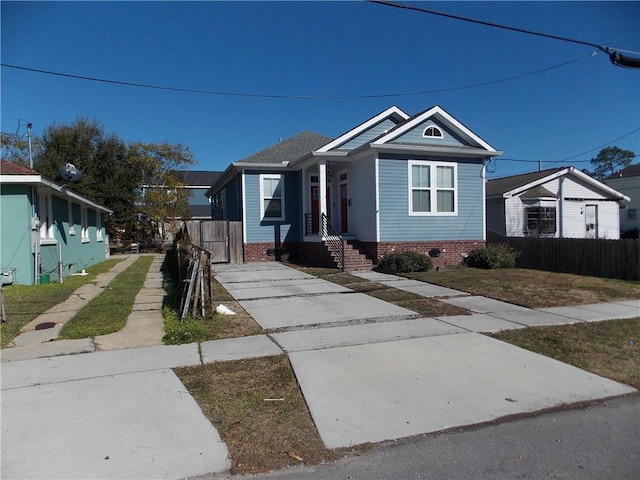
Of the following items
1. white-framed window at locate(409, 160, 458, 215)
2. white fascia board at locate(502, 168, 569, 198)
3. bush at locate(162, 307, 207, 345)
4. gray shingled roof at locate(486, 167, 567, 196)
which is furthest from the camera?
gray shingled roof at locate(486, 167, 567, 196)

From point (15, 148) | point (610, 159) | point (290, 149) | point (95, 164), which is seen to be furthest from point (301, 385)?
point (610, 159)

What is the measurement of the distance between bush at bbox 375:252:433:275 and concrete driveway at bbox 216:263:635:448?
17.9 ft

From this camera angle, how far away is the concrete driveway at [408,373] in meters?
3.79

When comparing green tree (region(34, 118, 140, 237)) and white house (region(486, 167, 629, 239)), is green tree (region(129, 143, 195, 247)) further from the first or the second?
white house (region(486, 167, 629, 239))

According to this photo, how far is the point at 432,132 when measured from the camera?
52.4 ft

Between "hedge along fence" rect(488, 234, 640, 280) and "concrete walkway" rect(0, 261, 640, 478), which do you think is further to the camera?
"hedge along fence" rect(488, 234, 640, 280)

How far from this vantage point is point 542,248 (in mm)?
15977

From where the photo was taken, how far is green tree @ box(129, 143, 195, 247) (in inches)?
1328

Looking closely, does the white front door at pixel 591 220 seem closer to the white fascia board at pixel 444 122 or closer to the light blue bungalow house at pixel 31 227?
the white fascia board at pixel 444 122

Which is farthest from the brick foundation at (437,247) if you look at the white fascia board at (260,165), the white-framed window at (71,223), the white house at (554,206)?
the white-framed window at (71,223)

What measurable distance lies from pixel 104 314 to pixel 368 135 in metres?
12.7

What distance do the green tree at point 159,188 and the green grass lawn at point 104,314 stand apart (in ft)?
75.3

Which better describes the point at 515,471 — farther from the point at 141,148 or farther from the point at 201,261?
the point at 141,148

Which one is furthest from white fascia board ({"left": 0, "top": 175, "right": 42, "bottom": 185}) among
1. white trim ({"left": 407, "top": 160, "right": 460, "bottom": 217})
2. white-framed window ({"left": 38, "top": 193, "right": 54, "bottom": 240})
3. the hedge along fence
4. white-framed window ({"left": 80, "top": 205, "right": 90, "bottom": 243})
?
the hedge along fence
